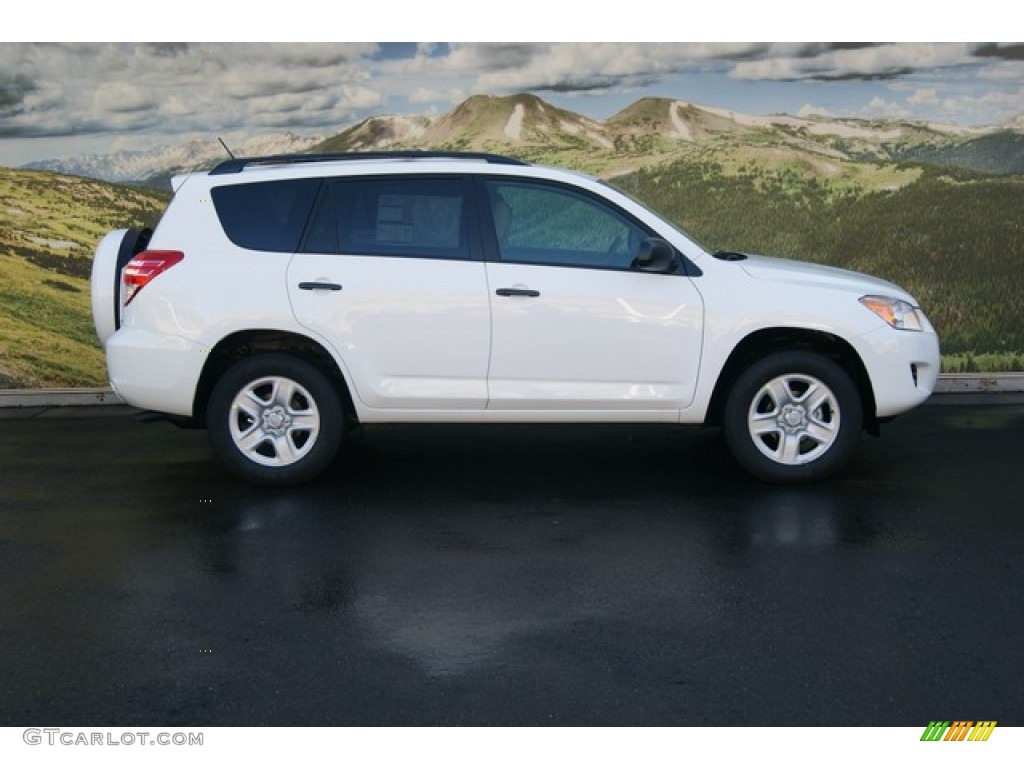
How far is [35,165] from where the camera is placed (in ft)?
35.9

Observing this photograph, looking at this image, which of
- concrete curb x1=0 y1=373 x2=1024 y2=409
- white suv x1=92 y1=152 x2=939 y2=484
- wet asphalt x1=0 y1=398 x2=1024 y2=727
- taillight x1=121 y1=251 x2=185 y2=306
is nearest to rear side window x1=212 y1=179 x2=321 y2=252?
white suv x1=92 y1=152 x2=939 y2=484

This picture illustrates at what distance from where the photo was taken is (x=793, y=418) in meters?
7.12

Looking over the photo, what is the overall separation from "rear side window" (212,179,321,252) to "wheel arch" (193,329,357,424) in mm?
496

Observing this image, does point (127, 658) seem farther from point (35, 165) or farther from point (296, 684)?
point (35, 165)

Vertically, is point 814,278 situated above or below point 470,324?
above

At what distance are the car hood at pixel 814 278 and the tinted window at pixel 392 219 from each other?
65.2 inches

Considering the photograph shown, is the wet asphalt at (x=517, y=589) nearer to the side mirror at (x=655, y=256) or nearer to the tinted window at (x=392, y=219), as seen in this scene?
the side mirror at (x=655, y=256)

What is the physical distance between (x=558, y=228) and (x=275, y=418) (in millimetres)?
1926

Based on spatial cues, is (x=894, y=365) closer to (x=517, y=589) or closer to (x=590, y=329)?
(x=590, y=329)

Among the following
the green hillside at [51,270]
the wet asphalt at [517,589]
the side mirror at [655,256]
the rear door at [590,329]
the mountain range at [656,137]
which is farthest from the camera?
the mountain range at [656,137]

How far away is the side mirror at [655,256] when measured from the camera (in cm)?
688
